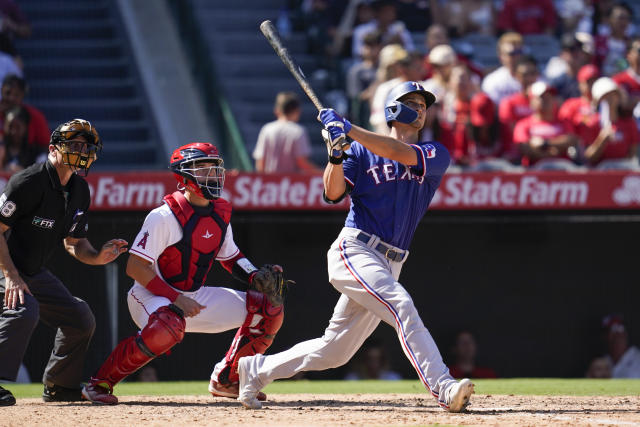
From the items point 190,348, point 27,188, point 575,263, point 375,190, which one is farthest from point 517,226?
point 27,188

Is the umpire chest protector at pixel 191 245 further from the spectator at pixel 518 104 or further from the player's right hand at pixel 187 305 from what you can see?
the spectator at pixel 518 104

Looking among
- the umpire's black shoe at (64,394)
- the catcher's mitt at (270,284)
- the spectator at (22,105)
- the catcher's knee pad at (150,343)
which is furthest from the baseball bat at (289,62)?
the spectator at (22,105)

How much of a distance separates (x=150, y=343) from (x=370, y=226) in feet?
4.19

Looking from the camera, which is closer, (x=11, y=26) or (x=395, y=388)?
(x=395, y=388)

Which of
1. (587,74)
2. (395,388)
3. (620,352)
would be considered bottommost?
(620,352)

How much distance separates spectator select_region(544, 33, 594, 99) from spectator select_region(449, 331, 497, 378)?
3018mm

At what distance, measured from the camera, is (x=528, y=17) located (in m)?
12.4

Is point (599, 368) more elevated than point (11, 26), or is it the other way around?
point (11, 26)

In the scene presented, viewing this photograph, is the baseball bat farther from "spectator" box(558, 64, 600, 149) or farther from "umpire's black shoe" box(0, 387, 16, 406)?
"spectator" box(558, 64, 600, 149)

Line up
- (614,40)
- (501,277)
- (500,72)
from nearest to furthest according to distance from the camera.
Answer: (501,277)
(500,72)
(614,40)

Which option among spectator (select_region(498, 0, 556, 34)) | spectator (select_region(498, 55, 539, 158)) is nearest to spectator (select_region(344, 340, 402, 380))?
spectator (select_region(498, 55, 539, 158))

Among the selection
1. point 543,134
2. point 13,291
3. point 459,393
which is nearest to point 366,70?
point 543,134

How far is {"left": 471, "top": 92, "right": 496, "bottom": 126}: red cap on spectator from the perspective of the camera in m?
9.47

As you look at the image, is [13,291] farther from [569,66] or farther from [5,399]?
[569,66]
